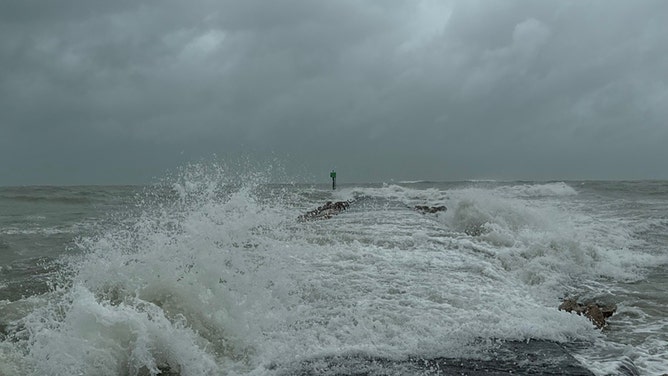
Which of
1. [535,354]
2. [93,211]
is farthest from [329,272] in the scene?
[93,211]

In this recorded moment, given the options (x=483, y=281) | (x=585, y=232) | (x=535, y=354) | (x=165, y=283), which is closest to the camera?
(x=535, y=354)

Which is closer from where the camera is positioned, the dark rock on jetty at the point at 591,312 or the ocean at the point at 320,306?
the ocean at the point at 320,306

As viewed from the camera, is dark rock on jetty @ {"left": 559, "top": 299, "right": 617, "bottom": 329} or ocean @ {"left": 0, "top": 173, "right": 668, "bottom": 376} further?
dark rock on jetty @ {"left": 559, "top": 299, "right": 617, "bottom": 329}

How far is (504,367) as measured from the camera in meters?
3.86

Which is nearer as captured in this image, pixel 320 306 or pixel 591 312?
pixel 320 306

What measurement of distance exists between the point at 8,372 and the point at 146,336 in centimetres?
100

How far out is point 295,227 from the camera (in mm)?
12320

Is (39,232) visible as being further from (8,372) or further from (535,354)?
(535,354)

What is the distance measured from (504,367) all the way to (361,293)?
226 cm

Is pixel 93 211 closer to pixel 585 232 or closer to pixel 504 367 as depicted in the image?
pixel 585 232

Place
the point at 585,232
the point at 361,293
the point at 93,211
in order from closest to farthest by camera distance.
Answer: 1. the point at 361,293
2. the point at 585,232
3. the point at 93,211

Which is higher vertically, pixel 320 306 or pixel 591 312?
pixel 320 306

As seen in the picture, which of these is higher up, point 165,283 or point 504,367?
point 165,283

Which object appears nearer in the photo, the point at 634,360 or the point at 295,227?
the point at 634,360
